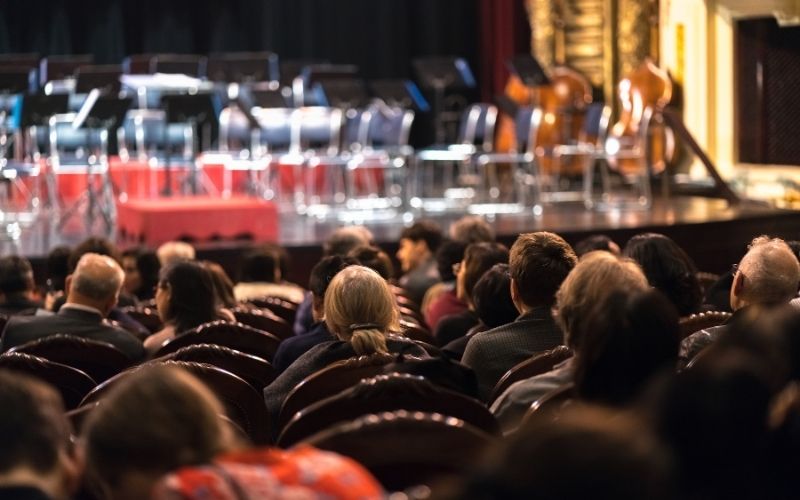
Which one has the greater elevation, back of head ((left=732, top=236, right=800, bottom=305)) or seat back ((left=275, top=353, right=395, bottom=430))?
back of head ((left=732, top=236, right=800, bottom=305))

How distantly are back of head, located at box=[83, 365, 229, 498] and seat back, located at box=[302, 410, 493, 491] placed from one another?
522 mm

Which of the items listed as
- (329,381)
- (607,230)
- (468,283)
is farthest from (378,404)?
(607,230)

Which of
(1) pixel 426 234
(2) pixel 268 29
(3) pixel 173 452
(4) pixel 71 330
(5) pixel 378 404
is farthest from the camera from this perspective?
(2) pixel 268 29

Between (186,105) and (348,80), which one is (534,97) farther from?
(186,105)

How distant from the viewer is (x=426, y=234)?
768 centimetres

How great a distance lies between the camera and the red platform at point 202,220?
979 cm

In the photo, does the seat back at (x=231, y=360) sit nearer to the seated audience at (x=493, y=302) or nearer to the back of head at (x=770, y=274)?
the seated audience at (x=493, y=302)

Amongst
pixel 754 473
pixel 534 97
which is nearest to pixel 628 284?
pixel 754 473

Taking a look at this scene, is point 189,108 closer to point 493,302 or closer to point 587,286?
point 493,302

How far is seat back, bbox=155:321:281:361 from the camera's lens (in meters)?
4.65

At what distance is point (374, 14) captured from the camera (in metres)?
17.6

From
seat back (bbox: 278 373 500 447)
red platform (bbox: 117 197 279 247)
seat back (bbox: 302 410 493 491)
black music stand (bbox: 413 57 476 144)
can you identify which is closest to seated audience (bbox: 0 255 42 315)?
seat back (bbox: 278 373 500 447)

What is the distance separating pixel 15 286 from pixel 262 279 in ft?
4.41

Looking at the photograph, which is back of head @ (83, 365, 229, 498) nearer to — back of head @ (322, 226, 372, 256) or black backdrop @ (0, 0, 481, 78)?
back of head @ (322, 226, 372, 256)
